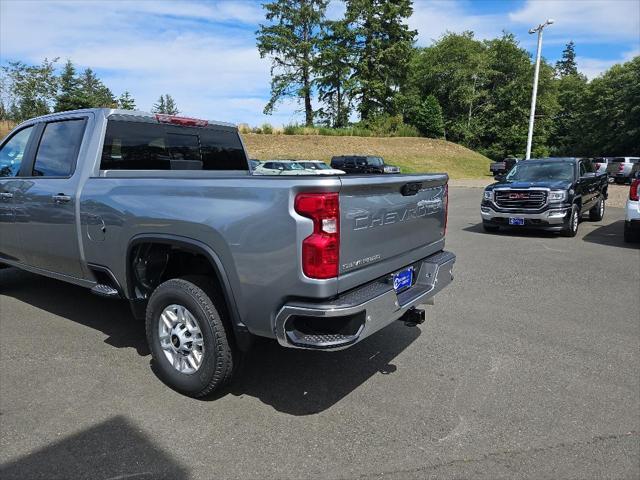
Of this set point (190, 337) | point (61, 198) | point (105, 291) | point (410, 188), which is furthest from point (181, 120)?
point (410, 188)

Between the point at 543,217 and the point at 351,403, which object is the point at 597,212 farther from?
the point at 351,403

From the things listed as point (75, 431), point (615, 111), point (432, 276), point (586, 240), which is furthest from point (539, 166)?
point (615, 111)

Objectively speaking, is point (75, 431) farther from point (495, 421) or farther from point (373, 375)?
point (495, 421)

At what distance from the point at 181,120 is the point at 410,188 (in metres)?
2.44

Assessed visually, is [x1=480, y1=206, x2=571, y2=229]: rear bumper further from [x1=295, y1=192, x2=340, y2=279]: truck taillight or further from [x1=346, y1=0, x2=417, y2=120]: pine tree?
[x1=346, y1=0, x2=417, y2=120]: pine tree

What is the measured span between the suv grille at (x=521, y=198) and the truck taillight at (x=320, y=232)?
28.4 feet

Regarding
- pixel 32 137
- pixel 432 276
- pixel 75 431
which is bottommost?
pixel 75 431

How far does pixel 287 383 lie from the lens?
370 cm

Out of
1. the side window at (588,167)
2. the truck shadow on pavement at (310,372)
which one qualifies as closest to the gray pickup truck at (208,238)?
the truck shadow on pavement at (310,372)

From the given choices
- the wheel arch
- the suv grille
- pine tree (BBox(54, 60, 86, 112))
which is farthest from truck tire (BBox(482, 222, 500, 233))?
pine tree (BBox(54, 60, 86, 112))

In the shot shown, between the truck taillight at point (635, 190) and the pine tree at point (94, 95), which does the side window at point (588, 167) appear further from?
the pine tree at point (94, 95)

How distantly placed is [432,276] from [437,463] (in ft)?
4.90

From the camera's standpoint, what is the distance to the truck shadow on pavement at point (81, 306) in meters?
4.61

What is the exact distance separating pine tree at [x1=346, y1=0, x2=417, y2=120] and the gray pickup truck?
48607 mm
